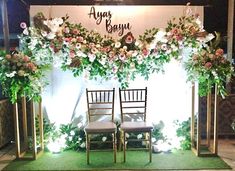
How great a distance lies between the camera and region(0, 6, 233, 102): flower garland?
411 centimetres

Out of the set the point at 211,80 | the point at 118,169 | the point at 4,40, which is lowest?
the point at 118,169

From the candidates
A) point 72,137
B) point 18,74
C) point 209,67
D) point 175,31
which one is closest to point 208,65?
point 209,67

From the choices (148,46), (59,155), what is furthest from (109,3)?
(59,155)

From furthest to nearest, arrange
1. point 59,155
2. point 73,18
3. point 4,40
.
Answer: point 4,40, point 73,18, point 59,155

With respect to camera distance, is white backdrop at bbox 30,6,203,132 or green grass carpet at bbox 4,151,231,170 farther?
white backdrop at bbox 30,6,203,132

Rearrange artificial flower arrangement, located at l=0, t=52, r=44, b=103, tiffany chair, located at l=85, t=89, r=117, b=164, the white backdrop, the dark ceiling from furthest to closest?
the dark ceiling
the white backdrop
tiffany chair, located at l=85, t=89, r=117, b=164
artificial flower arrangement, located at l=0, t=52, r=44, b=103

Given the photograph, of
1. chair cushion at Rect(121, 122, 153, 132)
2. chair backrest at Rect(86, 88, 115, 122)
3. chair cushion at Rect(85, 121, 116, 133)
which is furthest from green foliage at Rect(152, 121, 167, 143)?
chair cushion at Rect(85, 121, 116, 133)

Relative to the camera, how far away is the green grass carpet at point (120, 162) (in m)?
4.02

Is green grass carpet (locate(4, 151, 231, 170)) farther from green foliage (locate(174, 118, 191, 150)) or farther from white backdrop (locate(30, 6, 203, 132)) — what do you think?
white backdrop (locate(30, 6, 203, 132))

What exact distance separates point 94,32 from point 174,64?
1291mm

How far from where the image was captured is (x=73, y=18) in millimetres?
4855

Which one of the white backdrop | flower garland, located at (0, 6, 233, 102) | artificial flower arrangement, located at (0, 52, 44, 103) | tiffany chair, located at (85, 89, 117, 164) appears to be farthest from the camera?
the white backdrop

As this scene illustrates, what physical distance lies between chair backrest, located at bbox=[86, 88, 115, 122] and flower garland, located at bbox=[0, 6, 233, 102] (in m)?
0.43

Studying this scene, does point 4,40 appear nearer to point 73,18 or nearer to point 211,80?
point 73,18
